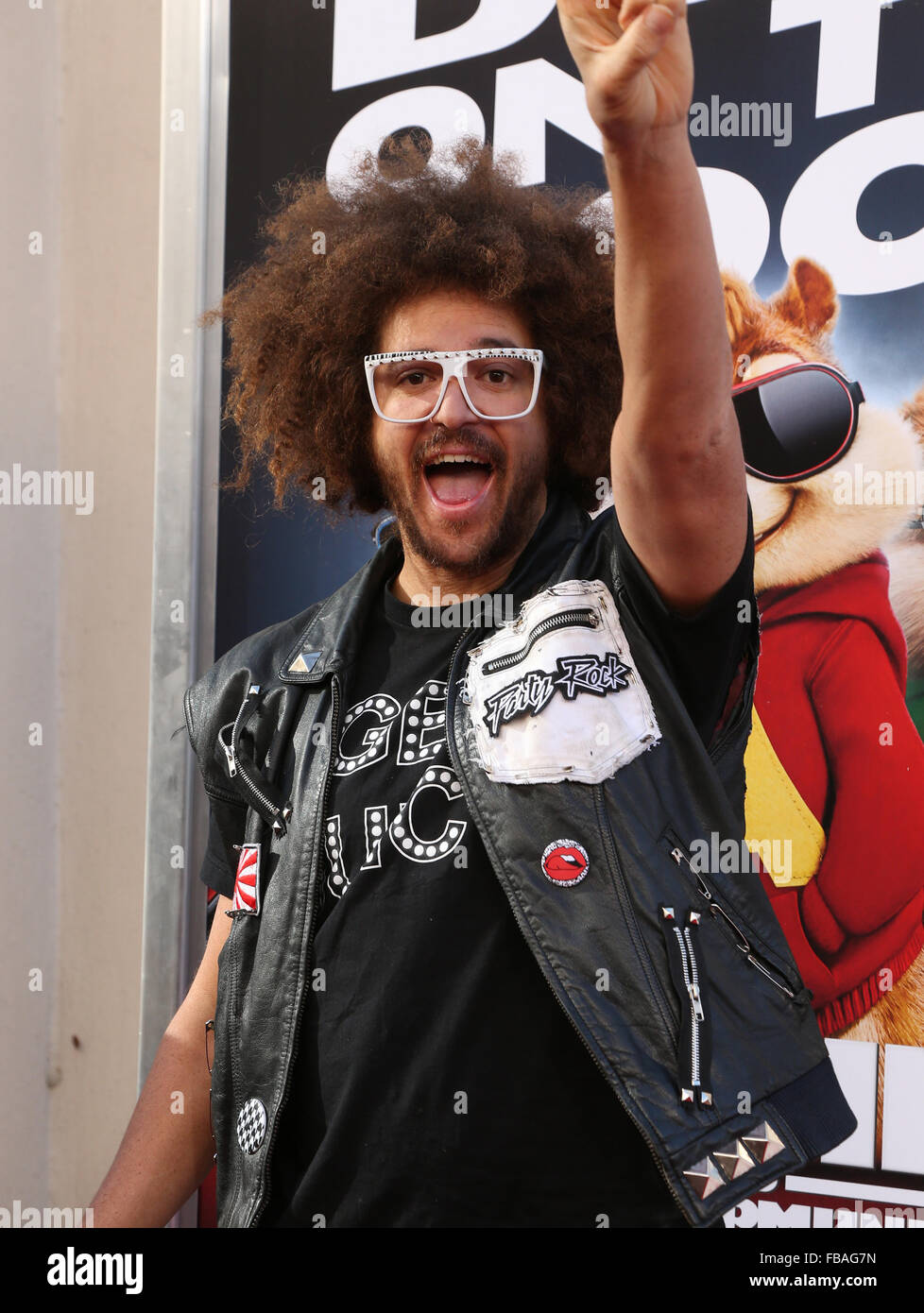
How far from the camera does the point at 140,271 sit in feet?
9.19

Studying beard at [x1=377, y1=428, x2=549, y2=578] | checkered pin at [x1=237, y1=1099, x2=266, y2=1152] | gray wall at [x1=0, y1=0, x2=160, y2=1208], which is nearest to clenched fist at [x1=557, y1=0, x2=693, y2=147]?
beard at [x1=377, y1=428, x2=549, y2=578]

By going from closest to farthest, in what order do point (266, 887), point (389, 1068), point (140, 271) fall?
point (389, 1068), point (266, 887), point (140, 271)

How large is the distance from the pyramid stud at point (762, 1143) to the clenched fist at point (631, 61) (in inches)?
46.7

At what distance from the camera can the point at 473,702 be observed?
5.26 ft

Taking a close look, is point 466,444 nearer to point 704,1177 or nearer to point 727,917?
point 727,917

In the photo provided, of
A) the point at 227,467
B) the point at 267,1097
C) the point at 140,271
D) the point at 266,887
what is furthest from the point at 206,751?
the point at 140,271

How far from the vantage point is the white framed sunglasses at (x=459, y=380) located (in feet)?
5.94

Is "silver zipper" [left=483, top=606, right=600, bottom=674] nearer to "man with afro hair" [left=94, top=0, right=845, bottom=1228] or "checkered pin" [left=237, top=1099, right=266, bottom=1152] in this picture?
"man with afro hair" [left=94, top=0, right=845, bottom=1228]

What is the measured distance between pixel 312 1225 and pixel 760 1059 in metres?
0.67

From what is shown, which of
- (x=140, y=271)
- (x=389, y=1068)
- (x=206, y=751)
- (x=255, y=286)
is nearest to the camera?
(x=389, y=1068)

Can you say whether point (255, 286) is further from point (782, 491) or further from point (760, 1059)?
point (760, 1059)

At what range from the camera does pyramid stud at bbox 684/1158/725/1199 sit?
1.35m

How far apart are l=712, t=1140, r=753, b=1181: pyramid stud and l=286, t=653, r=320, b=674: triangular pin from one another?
0.93m

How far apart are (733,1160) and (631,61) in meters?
1.26
